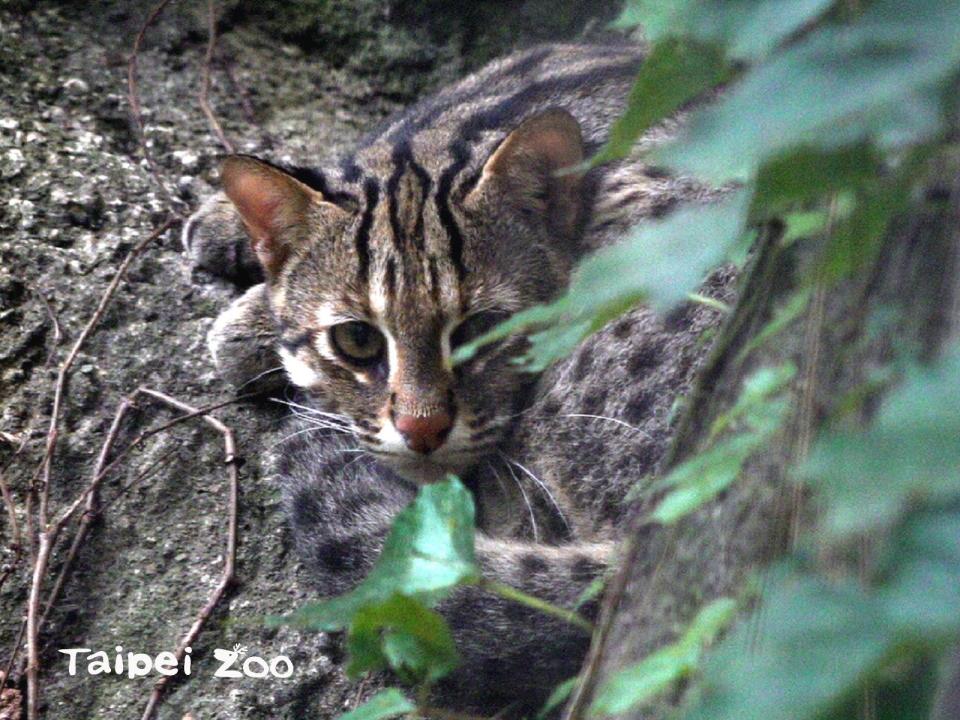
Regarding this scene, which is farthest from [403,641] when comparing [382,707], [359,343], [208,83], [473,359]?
[208,83]

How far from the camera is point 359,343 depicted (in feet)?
10.9

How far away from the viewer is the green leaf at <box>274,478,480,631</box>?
176 centimetres

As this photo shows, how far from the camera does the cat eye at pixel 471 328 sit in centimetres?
326

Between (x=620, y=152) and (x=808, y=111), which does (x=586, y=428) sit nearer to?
(x=620, y=152)

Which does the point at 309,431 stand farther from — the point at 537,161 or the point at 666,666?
the point at 666,666

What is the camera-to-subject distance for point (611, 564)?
8.54 feet

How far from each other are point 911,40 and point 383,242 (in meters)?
2.43

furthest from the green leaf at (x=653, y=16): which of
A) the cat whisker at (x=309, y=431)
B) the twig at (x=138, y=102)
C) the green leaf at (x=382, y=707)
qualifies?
the twig at (x=138, y=102)

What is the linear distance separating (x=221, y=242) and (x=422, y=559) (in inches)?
96.0

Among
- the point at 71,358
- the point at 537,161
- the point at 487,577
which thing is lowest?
the point at 487,577

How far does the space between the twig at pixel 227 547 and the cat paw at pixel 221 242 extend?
0.50 meters

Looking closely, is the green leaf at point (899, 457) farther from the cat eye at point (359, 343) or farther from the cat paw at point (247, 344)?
the cat paw at point (247, 344)

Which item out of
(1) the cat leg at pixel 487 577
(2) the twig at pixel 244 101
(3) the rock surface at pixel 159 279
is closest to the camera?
(1) the cat leg at pixel 487 577

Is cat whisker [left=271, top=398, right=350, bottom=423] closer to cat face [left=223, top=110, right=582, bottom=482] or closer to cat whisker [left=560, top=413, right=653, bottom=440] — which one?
cat face [left=223, top=110, right=582, bottom=482]
